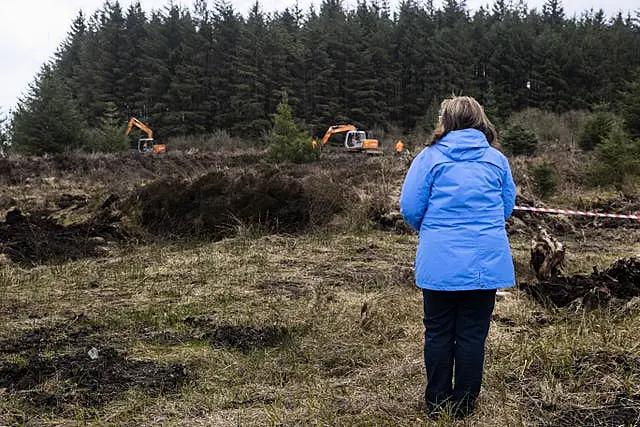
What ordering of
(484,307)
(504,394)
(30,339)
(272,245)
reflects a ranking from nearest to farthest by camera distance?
(484,307)
(504,394)
(30,339)
(272,245)

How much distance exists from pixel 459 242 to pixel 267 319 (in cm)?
261

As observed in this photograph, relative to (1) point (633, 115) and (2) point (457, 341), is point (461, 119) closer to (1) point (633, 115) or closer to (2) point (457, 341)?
(2) point (457, 341)

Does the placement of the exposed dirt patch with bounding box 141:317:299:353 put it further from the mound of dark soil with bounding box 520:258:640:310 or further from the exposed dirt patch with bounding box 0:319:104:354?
the mound of dark soil with bounding box 520:258:640:310

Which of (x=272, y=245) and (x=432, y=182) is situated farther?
(x=272, y=245)

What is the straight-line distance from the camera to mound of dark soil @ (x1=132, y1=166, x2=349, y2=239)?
30.9 ft

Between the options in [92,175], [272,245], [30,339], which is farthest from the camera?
[92,175]

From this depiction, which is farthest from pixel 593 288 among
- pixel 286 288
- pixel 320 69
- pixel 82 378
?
pixel 320 69

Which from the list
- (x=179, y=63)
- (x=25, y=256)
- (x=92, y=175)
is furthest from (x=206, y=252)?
(x=179, y=63)

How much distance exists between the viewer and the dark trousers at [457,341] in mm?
2930

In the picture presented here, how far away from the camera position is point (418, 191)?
9.70 ft

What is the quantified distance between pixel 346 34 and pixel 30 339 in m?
44.8

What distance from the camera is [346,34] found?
152 ft

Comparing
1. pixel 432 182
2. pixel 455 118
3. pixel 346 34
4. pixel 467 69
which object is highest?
pixel 346 34

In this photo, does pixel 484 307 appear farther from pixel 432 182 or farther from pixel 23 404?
pixel 23 404
